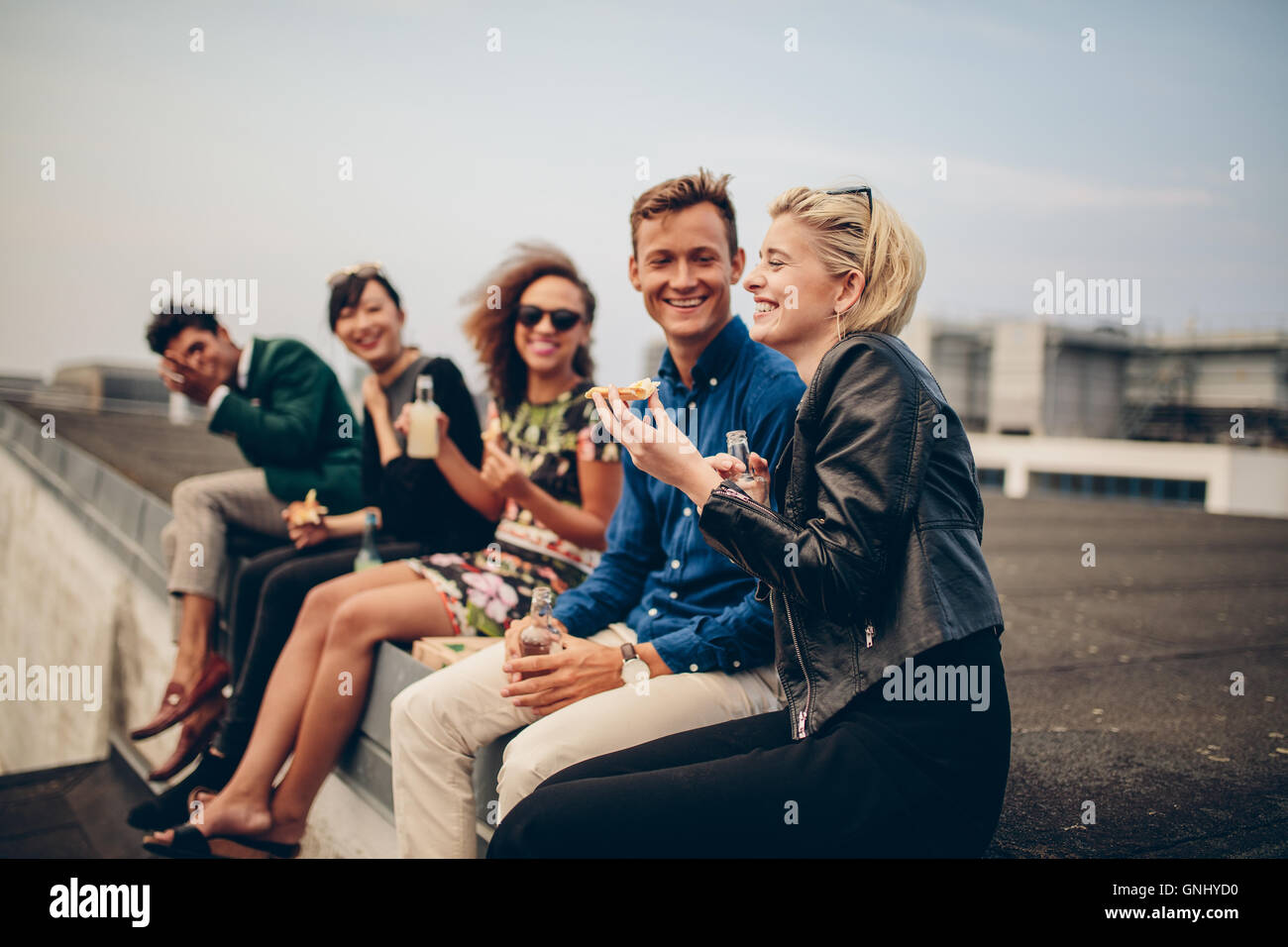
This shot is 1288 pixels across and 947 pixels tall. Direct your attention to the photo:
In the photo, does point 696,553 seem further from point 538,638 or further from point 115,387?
point 115,387

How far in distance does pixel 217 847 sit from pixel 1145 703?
3.53 m

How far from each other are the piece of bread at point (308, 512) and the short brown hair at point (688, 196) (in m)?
2.30

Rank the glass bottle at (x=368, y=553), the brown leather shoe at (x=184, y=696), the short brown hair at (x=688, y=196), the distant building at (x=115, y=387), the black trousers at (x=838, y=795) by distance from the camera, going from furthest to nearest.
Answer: the distant building at (x=115, y=387) → the brown leather shoe at (x=184, y=696) → the glass bottle at (x=368, y=553) → the short brown hair at (x=688, y=196) → the black trousers at (x=838, y=795)

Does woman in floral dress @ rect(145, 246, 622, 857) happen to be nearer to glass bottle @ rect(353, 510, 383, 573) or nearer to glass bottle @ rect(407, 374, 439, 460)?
glass bottle @ rect(407, 374, 439, 460)

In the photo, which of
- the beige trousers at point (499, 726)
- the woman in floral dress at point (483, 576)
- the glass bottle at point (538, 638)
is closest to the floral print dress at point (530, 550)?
the woman in floral dress at point (483, 576)

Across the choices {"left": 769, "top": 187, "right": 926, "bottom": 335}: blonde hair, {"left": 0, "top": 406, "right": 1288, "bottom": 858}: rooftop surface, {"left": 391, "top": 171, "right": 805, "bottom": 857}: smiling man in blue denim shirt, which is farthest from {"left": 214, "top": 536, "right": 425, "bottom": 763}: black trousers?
{"left": 769, "top": 187, "right": 926, "bottom": 335}: blonde hair

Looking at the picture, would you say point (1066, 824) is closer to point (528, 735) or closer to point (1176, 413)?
point (528, 735)

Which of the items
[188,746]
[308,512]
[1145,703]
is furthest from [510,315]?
[1145,703]

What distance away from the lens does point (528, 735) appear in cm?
223

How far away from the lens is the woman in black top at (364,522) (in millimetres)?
3621

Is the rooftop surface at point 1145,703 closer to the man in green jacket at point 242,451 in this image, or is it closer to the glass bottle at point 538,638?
the glass bottle at point 538,638

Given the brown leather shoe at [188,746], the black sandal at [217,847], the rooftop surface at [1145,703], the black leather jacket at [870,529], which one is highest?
the black leather jacket at [870,529]

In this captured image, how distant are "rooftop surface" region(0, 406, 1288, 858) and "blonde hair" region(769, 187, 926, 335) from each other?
1386mm

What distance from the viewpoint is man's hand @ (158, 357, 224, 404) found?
4.43m
